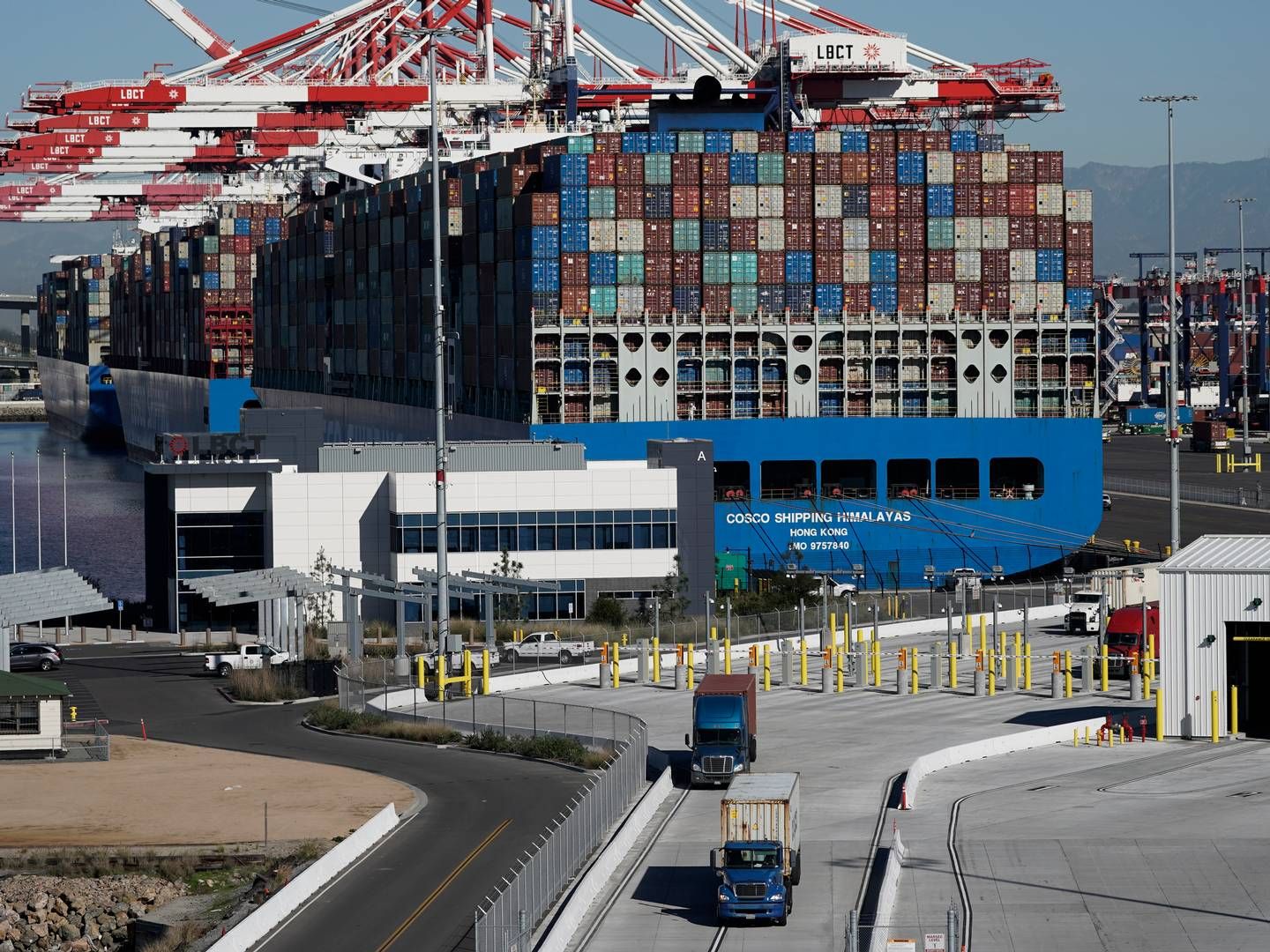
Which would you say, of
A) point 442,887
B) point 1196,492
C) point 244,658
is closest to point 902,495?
point 1196,492

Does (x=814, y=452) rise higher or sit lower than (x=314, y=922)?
higher

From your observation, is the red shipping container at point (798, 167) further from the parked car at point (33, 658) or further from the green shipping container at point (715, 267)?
the parked car at point (33, 658)

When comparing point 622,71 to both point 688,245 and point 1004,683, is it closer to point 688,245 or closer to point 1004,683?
point 688,245

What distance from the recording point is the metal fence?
114m

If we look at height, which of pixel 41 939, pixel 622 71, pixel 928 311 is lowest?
pixel 41 939

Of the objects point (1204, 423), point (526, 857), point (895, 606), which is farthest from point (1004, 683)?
point (1204, 423)

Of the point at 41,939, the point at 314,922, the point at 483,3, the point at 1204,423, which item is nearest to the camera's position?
the point at 314,922

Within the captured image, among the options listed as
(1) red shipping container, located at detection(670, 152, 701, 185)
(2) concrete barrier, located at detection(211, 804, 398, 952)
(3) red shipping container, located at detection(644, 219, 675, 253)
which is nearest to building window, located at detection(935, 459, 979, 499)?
(3) red shipping container, located at detection(644, 219, 675, 253)

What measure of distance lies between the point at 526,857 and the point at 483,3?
112420 millimetres

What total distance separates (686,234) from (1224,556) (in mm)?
53477

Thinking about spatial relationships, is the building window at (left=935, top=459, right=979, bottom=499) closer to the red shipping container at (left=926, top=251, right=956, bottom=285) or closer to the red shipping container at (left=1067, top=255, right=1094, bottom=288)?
the red shipping container at (left=926, top=251, right=956, bottom=285)

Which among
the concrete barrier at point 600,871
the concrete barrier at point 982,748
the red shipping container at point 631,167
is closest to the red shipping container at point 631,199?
the red shipping container at point 631,167

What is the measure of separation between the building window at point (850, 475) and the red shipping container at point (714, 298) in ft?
29.1

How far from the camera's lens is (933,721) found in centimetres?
4828
